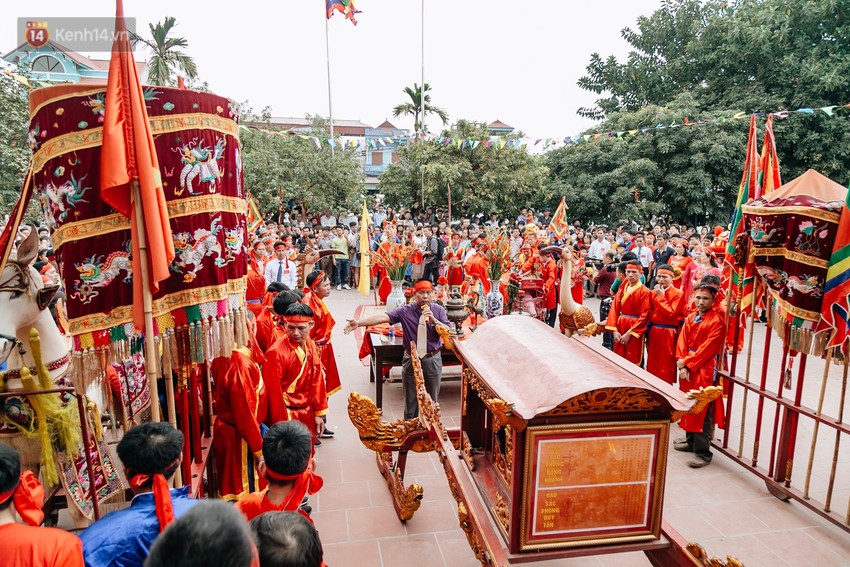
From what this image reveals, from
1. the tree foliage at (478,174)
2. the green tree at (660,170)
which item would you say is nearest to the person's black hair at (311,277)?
the green tree at (660,170)

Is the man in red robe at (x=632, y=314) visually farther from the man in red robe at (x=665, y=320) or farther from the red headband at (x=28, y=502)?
the red headband at (x=28, y=502)

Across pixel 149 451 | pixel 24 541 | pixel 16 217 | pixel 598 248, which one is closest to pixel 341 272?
pixel 598 248

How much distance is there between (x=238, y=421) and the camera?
360cm

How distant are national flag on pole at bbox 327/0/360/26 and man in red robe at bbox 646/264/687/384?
20.1m

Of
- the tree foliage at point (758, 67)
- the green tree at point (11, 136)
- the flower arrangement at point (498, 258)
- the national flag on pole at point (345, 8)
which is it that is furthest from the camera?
the national flag on pole at point (345, 8)

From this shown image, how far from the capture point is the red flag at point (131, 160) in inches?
88.7

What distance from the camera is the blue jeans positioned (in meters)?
15.6

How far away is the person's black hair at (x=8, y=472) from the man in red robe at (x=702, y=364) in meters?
5.16

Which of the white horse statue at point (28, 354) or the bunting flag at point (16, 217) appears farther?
the white horse statue at point (28, 354)

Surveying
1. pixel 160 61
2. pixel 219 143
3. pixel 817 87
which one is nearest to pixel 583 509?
pixel 219 143

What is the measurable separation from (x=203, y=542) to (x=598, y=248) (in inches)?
578

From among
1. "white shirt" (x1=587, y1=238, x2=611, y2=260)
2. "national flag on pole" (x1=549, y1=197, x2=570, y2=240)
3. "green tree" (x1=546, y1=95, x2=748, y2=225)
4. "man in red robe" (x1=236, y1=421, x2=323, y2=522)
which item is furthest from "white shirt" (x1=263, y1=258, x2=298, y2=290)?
"green tree" (x1=546, y1=95, x2=748, y2=225)

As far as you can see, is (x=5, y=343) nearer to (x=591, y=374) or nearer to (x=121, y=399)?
(x=121, y=399)

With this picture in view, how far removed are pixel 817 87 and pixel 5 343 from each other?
2040cm
